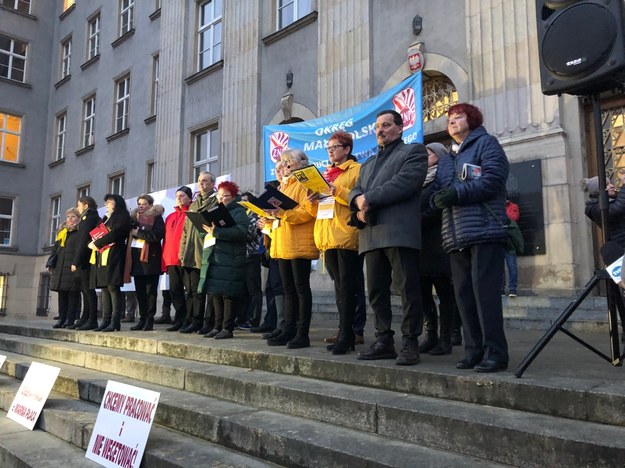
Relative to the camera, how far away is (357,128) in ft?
28.1

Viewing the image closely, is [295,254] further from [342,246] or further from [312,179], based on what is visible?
[312,179]

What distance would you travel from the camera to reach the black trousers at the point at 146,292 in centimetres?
719

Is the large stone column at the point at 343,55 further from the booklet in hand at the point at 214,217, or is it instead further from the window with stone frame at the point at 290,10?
the booklet in hand at the point at 214,217

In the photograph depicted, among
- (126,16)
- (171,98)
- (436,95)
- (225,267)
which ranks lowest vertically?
(225,267)

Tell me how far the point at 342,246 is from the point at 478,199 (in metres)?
1.25

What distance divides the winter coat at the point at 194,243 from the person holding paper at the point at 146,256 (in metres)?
0.94

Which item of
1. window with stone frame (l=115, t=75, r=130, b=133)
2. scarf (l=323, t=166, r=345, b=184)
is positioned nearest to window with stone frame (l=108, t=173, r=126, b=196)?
window with stone frame (l=115, t=75, r=130, b=133)

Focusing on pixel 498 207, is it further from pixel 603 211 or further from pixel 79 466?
pixel 79 466

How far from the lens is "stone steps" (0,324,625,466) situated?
2.48 metres

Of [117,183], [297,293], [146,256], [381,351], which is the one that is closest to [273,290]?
[297,293]

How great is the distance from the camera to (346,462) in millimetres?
2656

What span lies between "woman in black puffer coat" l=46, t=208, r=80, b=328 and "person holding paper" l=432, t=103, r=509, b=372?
229 inches

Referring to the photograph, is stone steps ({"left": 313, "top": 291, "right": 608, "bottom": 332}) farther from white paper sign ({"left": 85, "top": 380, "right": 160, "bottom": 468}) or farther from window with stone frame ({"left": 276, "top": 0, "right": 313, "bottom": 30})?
window with stone frame ({"left": 276, "top": 0, "right": 313, "bottom": 30})

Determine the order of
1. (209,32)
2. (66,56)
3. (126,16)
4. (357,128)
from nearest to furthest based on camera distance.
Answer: (357,128)
(209,32)
(126,16)
(66,56)
